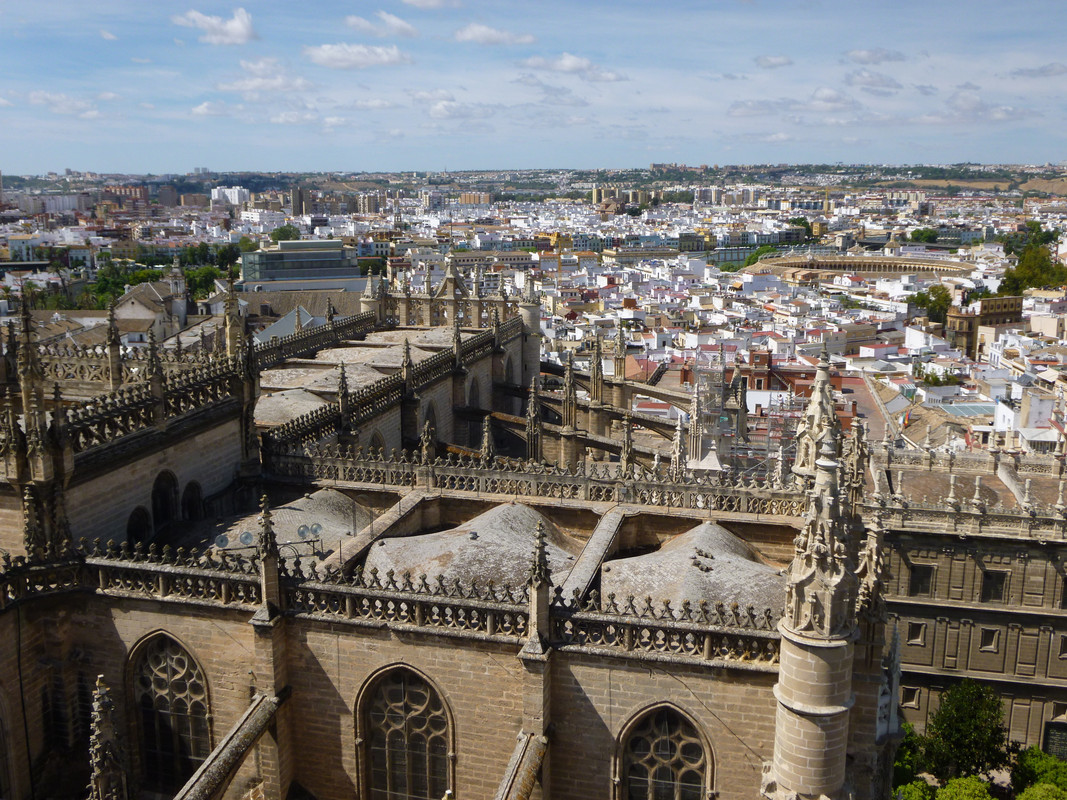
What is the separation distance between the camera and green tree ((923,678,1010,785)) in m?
30.0

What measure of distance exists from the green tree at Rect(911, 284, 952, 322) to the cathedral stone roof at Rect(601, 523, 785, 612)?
400ft

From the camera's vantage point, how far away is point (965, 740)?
30.0 m

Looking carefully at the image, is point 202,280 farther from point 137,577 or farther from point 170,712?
point 170,712

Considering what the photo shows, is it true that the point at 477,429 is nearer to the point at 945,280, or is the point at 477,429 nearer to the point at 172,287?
the point at 172,287

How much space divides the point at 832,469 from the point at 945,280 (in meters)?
160

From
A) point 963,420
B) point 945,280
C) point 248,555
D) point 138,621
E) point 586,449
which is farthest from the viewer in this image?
point 945,280

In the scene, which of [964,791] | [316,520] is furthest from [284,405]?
[964,791]

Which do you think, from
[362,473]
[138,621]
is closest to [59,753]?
[138,621]

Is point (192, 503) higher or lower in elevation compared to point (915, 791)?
higher

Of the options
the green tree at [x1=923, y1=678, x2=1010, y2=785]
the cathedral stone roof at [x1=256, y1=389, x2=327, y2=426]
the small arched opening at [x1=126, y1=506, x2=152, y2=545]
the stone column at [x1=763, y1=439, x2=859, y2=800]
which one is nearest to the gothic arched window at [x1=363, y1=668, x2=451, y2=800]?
the stone column at [x1=763, y1=439, x2=859, y2=800]

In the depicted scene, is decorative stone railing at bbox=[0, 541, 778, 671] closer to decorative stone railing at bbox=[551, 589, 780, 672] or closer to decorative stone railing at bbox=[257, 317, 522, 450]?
decorative stone railing at bbox=[551, 589, 780, 672]

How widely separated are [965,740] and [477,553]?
20.8 meters

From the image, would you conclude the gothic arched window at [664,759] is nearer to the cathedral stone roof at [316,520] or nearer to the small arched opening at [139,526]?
the cathedral stone roof at [316,520]

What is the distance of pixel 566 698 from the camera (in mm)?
14539
